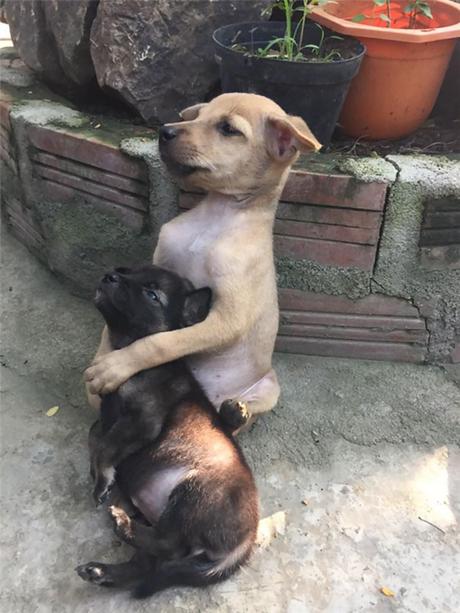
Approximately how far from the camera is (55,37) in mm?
4199

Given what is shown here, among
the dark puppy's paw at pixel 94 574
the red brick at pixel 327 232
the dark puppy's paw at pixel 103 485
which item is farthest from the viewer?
the red brick at pixel 327 232

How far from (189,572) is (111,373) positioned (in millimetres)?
867

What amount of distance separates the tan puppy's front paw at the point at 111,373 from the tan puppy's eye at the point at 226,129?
108 cm

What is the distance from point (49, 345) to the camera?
387cm

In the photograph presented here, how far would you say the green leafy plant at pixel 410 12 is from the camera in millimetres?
3840

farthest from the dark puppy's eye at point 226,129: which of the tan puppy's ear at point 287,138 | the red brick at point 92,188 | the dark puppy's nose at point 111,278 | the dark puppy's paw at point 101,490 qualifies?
the dark puppy's paw at point 101,490

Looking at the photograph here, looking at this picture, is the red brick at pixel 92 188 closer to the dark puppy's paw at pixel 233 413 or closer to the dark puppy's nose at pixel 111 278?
the dark puppy's nose at pixel 111 278

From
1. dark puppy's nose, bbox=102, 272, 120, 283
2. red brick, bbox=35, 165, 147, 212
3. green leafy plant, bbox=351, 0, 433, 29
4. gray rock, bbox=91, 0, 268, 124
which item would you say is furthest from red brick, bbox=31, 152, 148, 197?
green leafy plant, bbox=351, 0, 433, 29

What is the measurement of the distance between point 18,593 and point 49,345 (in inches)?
63.7

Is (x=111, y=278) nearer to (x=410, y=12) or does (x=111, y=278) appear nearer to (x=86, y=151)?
(x=86, y=151)

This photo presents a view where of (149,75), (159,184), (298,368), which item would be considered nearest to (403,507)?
(298,368)

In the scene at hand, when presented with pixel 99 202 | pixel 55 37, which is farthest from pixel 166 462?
pixel 55 37

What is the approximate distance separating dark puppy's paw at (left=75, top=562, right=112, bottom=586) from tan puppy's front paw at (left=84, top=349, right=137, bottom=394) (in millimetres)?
707

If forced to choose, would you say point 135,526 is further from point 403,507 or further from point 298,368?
point 298,368
